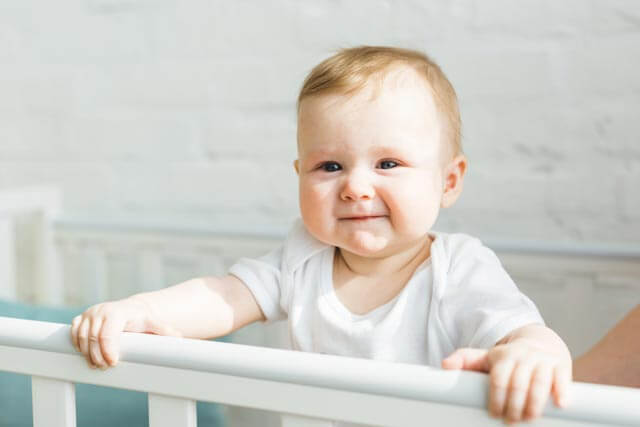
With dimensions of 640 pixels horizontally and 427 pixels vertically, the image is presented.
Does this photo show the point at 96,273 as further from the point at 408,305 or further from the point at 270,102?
the point at 408,305

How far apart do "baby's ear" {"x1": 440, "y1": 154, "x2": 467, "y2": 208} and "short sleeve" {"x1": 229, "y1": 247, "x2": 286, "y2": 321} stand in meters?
0.20

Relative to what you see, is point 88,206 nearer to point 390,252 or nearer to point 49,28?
point 49,28

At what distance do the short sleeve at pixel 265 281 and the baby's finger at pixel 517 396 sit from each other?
0.39 meters

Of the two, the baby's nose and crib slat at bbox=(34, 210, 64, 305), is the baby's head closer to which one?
the baby's nose

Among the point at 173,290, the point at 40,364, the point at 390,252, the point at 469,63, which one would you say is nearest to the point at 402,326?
the point at 390,252

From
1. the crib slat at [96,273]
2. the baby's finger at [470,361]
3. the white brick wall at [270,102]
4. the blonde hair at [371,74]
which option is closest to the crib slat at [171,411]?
the baby's finger at [470,361]

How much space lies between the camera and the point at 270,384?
A: 21.8 inches

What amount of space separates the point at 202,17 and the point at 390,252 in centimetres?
82

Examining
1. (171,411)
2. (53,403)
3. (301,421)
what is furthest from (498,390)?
(53,403)

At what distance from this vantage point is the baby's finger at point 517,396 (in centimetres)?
49

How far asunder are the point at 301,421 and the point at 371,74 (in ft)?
1.08

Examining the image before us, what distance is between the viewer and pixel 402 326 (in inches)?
30.2

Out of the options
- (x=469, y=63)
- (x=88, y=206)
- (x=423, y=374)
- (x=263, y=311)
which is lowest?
(x=88, y=206)

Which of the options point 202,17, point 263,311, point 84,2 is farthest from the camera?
point 84,2
